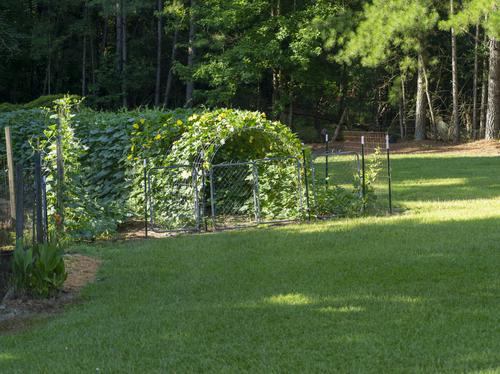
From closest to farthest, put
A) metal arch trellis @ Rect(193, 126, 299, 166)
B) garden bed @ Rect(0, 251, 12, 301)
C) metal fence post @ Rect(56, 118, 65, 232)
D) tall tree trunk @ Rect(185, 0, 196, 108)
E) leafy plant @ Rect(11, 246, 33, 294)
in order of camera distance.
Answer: leafy plant @ Rect(11, 246, 33, 294) < garden bed @ Rect(0, 251, 12, 301) < metal fence post @ Rect(56, 118, 65, 232) < metal arch trellis @ Rect(193, 126, 299, 166) < tall tree trunk @ Rect(185, 0, 196, 108)

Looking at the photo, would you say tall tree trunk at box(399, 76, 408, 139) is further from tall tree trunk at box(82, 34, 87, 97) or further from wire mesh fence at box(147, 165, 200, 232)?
wire mesh fence at box(147, 165, 200, 232)

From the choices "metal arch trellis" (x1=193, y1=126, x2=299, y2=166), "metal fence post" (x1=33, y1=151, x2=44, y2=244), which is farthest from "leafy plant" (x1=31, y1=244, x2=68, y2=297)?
"metal arch trellis" (x1=193, y1=126, x2=299, y2=166)

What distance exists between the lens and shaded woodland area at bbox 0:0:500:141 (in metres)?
28.8

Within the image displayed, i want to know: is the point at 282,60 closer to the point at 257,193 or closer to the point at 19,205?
the point at 257,193

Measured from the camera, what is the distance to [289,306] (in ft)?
22.9

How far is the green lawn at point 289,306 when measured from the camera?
5582 mm

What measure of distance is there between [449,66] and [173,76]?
45.7 ft

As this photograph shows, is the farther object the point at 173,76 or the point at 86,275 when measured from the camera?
the point at 173,76

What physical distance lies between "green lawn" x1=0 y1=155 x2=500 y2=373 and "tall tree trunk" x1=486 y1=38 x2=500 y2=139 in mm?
17790

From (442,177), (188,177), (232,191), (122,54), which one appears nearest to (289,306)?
(188,177)

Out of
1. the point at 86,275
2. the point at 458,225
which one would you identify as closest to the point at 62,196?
the point at 86,275

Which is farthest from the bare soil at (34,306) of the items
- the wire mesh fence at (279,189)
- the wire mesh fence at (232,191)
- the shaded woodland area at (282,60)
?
the shaded woodland area at (282,60)

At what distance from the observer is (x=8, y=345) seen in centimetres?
637

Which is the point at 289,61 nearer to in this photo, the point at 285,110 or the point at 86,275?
the point at 285,110
